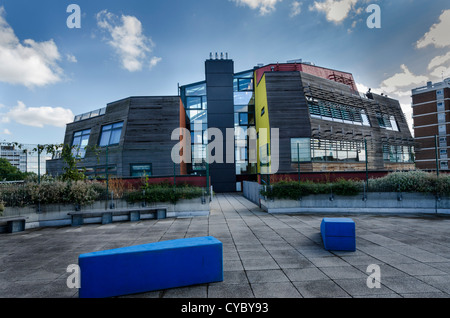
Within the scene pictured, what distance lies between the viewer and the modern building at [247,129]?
761 inches

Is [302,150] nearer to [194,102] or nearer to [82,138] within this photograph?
[194,102]

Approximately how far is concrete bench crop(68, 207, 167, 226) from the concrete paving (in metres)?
0.53

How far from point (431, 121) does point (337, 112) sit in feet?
134

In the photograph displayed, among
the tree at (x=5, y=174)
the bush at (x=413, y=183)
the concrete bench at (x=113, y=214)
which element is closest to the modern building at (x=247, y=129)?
the tree at (x=5, y=174)

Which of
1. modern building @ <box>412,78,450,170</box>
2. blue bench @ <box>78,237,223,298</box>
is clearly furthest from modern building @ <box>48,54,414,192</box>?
modern building @ <box>412,78,450,170</box>

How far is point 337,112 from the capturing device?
74.7 feet

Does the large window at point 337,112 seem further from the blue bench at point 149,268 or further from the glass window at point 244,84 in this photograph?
the blue bench at point 149,268

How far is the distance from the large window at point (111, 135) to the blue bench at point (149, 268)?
1806cm

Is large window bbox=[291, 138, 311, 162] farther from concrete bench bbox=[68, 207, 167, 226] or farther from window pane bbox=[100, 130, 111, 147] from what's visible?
window pane bbox=[100, 130, 111, 147]

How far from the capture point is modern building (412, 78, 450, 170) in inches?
1735

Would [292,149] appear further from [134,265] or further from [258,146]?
[134,265]
